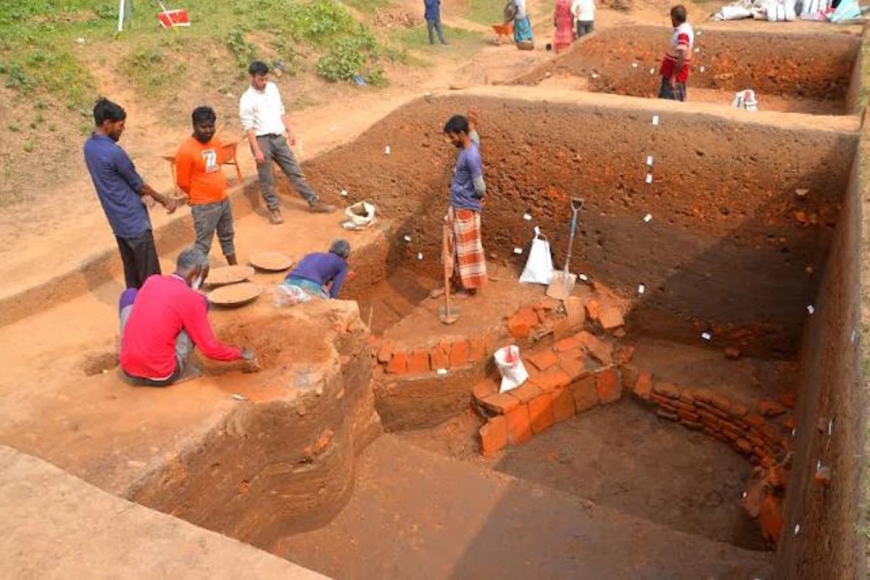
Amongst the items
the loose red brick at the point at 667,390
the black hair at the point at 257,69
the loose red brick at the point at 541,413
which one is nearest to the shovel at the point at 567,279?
the loose red brick at the point at 541,413

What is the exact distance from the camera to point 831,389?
3.34 meters

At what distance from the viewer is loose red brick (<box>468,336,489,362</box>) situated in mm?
6066

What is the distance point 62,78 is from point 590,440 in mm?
8972

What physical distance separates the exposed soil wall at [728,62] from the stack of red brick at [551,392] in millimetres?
4734

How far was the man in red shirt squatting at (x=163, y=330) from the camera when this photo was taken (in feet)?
12.7

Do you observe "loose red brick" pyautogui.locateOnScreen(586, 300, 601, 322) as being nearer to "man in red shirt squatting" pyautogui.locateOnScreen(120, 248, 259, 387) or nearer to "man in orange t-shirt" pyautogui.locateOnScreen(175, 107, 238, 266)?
"man in orange t-shirt" pyautogui.locateOnScreen(175, 107, 238, 266)

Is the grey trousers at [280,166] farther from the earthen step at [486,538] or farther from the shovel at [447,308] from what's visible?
the earthen step at [486,538]

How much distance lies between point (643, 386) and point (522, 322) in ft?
3.91

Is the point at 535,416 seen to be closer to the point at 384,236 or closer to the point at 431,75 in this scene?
the point at 384,236

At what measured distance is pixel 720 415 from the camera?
230 inches

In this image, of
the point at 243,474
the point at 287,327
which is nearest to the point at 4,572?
the point at 243,474

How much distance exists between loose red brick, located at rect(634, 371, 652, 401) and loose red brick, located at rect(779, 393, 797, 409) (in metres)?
1.05

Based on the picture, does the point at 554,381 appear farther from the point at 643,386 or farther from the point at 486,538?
the point at 486,538

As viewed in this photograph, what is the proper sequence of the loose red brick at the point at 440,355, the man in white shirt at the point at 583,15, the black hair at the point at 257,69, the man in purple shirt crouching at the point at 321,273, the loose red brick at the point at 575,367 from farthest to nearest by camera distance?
1. the man in white shirt at the point at 583,15
2. the black hair at the point at 257,69
3. the loose red brick at the point at 575,367
4. the loose red brick at the point at 440,355
5. the man in purple shirt crouching at the point at 321,273
